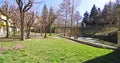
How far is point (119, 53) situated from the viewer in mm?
10516

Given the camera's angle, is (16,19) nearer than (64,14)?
Yes

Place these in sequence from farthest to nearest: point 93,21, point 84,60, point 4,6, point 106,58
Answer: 1. point 93,21
2. point 4,6
3. point 106,58
4. point 84,60

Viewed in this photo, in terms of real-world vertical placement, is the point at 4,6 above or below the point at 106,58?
above

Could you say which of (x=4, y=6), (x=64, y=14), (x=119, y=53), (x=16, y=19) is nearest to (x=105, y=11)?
(x=64, y=14)

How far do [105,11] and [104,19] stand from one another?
3.14 meters

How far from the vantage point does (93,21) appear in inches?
2768

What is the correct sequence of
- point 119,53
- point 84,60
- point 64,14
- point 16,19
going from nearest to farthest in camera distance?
point 84,60
point 119,53
point 16,19
point 64,14

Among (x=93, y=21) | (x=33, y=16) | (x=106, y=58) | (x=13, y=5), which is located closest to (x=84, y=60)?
(x=106, y=58)

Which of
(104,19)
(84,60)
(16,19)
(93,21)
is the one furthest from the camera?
(93,21)

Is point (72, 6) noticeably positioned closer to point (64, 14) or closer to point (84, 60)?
point (64, 14)

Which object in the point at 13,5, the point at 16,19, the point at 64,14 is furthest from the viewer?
the point at 64,14

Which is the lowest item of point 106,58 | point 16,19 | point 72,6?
point 106,58

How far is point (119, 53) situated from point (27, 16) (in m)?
21.3

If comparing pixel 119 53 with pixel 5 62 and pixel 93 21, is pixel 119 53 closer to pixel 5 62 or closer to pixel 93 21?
pixel 5 62
